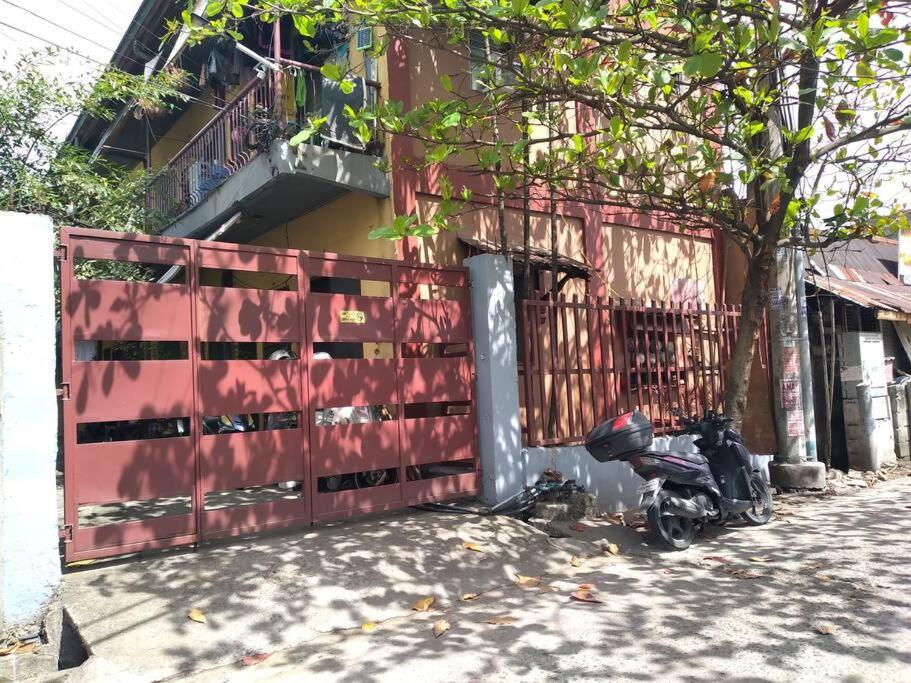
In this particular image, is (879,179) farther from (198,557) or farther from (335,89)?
(198,557)

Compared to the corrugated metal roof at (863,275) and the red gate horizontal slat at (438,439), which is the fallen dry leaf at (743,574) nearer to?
the red gate horizontal slat at (438,439)

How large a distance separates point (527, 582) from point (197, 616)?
7.40 feet

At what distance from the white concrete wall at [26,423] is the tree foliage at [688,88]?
6.78 ft

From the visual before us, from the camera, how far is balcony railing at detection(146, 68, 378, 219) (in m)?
7.17

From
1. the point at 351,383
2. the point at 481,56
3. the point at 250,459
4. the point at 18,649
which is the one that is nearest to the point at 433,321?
the point at 351,383

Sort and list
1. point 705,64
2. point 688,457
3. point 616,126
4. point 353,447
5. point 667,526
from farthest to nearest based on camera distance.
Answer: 1. point 688,457
2. point 667,526
3. point 353,447
4. point 616,126
5. point 705,64

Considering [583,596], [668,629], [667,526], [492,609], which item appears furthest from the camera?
[667,526]

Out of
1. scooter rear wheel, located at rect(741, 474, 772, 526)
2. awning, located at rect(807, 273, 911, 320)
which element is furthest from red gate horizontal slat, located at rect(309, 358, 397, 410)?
awning, located at rect(807, 273, 911, 320)

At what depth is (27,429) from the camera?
3.69 m

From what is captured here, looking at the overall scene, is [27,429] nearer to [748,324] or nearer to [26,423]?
[26,423]

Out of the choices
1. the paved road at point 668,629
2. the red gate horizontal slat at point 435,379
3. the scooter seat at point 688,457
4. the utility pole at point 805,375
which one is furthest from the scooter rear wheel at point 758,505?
the red gate horizontal slat at point 435,379

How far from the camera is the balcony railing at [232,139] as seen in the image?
7.17 m

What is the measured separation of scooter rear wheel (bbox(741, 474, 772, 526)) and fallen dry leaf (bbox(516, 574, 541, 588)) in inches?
103

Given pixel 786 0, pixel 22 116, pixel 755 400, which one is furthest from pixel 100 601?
pixel 755 400
